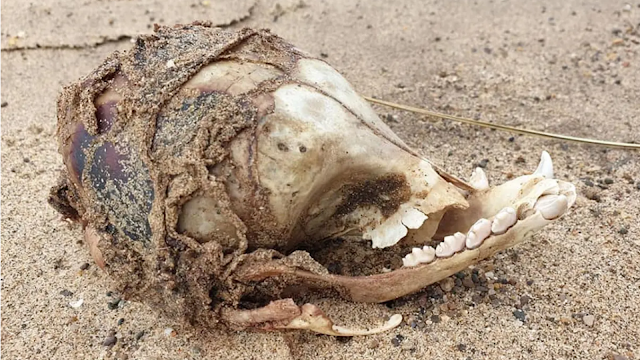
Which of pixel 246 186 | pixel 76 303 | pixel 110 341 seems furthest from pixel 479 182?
pixel 76 303

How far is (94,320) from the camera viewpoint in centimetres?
232

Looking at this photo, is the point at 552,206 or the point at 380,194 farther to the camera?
the point at 380,194

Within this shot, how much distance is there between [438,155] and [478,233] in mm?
1212

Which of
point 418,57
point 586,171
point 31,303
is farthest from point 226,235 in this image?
point 418,57

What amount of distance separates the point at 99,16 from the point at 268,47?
272 centimetres

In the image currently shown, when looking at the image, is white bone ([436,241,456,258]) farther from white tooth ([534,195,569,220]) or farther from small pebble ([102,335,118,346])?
small pebble ([102,335,118,346])

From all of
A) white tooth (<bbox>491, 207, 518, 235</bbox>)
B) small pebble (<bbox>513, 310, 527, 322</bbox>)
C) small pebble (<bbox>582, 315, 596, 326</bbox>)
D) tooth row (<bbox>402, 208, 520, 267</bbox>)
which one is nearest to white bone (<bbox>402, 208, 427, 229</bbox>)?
tooth row (<bbox>402, 208, 520, 267</bbox>)

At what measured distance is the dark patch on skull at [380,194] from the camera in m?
2.10

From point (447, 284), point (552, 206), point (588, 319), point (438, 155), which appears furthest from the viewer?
point (438, 155)

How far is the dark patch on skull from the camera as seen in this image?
2.10 m

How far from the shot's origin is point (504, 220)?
6.27 feet

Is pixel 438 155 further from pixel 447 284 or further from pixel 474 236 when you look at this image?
pixel 474 236

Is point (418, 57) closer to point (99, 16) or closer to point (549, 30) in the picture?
point (549, 30)

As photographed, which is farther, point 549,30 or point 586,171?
point 549,30
